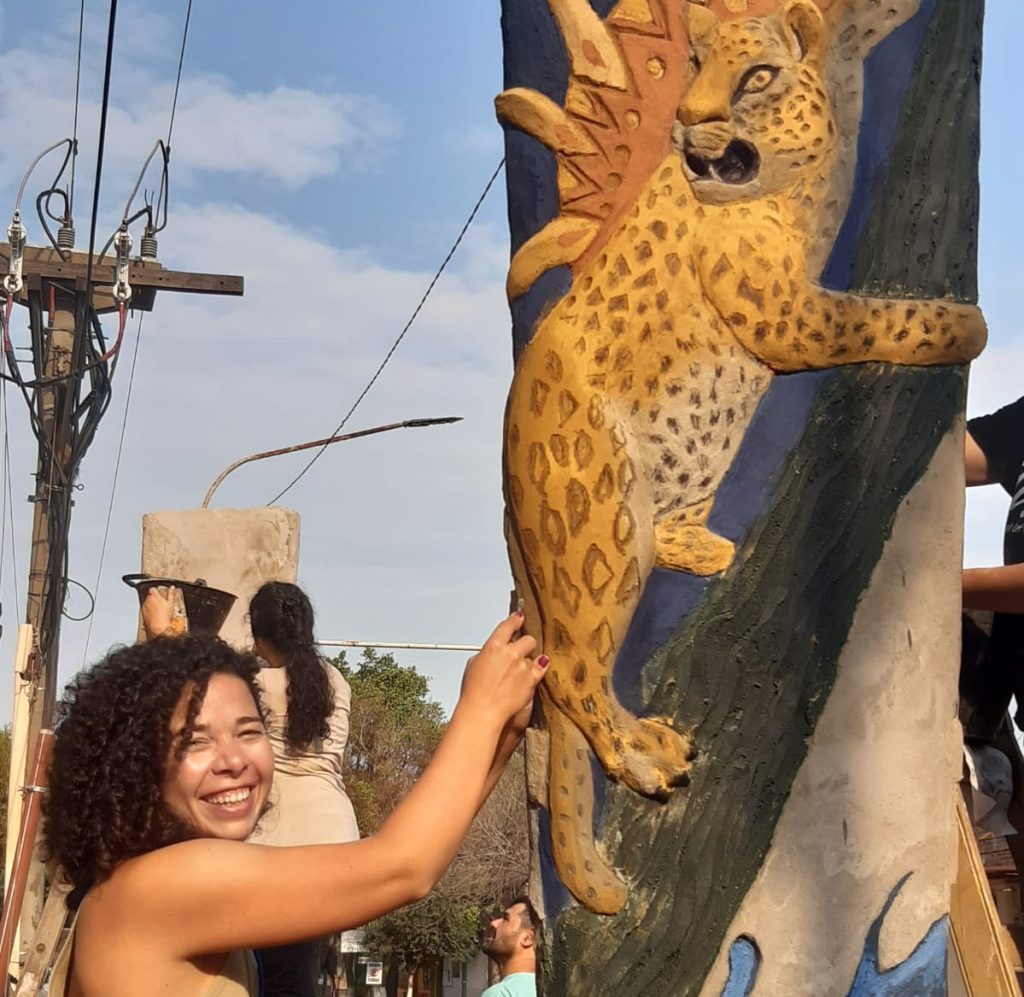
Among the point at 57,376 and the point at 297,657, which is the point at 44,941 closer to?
the point at 297,657

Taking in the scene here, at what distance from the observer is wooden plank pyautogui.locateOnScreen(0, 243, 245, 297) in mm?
10953

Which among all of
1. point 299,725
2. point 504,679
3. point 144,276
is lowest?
point 299,725

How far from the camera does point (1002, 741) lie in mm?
3135

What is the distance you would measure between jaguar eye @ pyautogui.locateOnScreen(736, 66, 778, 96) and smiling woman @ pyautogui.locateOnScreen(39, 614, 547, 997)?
37.4 inches

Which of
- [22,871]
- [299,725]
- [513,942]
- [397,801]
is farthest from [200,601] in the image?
[397,801]

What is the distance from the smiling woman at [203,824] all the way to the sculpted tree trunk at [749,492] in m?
0.19

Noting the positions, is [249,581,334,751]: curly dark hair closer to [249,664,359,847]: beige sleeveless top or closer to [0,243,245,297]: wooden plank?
[249,664,359,847]: beige sleeveless top

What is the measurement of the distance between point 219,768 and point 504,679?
1.55 ft

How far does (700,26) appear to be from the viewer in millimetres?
2408

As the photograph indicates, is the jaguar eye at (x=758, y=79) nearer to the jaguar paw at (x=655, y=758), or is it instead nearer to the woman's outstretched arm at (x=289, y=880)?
the jaguar paw at (x=655, y=758)

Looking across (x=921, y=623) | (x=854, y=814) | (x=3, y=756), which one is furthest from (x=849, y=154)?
(x=3, y=756)

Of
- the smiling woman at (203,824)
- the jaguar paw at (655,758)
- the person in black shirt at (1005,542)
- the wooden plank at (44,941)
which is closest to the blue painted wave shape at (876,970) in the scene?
the jaguar paw at (655,758)

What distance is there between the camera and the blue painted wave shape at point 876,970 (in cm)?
221

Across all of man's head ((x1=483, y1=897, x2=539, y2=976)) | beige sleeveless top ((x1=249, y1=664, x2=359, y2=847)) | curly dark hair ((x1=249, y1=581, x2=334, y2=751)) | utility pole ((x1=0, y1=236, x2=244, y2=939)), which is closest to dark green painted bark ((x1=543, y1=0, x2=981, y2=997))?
beige sleeveless top ((x1=249, y1=664, x2=359, y2=847))
